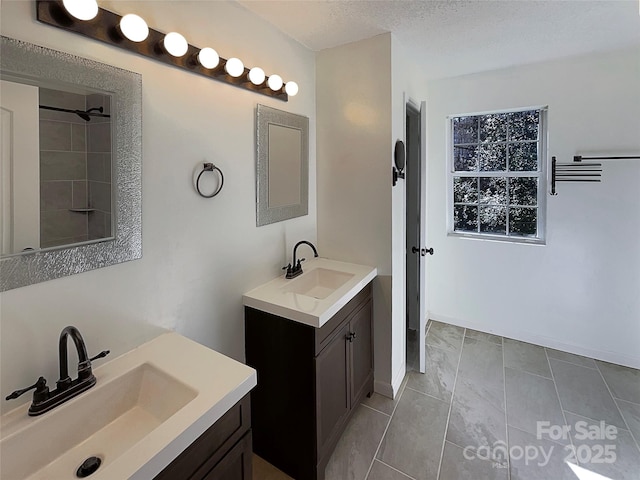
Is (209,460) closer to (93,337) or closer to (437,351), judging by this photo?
(93,337)

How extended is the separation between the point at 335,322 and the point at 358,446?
0.77m

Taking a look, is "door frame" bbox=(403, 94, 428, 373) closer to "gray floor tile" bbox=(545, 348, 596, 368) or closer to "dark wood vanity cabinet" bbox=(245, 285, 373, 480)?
"dark wood vanity cabinet" bbox=(245, 285, 373, 480)

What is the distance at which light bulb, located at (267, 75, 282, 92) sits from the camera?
1.81 meters

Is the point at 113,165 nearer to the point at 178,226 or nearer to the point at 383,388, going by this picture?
the point at 178,226

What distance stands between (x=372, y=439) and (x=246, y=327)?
0.99 meters

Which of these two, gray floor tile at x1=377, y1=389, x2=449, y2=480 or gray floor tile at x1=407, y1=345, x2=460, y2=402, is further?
gray floor tile at x1=407, y1=345, x2=460, y2=402

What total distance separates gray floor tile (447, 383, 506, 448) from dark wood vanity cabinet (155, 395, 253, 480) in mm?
1350

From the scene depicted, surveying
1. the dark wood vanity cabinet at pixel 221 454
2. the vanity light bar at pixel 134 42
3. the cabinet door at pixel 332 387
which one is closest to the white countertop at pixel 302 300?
the cabinet door at pixel 332 387

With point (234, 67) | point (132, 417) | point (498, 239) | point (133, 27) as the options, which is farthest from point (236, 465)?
point (498, 239)

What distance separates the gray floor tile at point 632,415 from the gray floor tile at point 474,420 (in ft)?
2.30

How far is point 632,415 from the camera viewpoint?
2.06 metres

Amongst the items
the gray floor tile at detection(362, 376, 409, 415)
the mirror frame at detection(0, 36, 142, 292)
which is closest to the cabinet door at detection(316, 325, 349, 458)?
the gray floor tile at detection(362, 376, 409, 415)

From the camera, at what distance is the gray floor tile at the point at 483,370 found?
2311 mm

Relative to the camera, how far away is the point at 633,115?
7.84 ft
